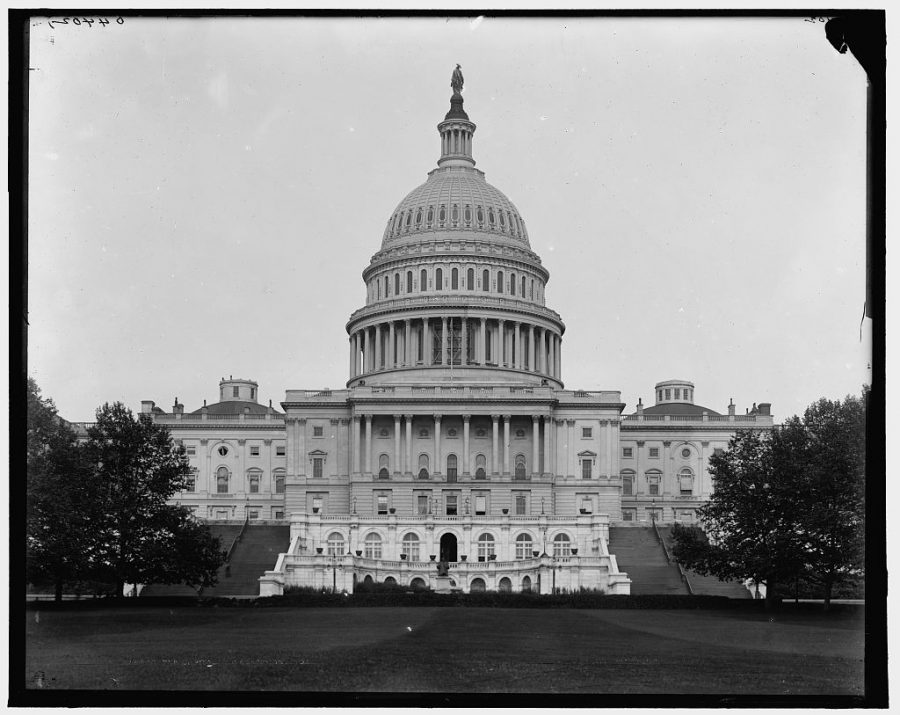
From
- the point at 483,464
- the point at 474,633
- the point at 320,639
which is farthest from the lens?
the point at 483,464

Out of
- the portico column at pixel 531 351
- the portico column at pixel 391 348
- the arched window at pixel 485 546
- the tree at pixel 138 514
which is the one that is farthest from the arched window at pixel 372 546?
the portico column at pixel 531 351

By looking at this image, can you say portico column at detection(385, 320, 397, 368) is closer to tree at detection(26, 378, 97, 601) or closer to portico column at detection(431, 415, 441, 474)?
portico column at detection(431, 415, 441, 474)

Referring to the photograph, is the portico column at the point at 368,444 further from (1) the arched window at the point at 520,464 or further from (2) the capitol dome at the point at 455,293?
(1) the arched window at the point at 520,464

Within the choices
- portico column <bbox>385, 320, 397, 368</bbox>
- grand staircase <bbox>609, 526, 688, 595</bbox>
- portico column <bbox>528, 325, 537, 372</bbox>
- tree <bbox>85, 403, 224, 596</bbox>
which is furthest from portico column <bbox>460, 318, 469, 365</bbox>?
tree <bbox>85, 403, 224, 596</bbox>

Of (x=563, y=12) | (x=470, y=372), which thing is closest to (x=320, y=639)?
(x=563, y=12)

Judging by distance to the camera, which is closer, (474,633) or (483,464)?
(474,633)

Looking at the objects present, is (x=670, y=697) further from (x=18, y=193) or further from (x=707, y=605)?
(x=707, y=605)
